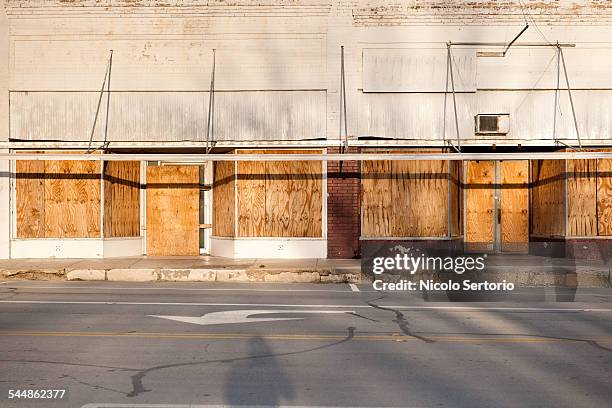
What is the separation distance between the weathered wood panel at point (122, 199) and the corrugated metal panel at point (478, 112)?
6.03m

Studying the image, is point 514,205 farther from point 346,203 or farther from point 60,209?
point 60,209

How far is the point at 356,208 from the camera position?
19.3 meters

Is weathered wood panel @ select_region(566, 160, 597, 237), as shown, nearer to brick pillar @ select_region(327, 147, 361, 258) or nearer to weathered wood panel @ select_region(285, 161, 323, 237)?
brick pillar @ select_region(327, 147, 361, 258)

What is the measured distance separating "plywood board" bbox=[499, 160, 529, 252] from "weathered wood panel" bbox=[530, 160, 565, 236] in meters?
0.20

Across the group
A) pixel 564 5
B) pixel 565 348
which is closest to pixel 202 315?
pixel 565 348

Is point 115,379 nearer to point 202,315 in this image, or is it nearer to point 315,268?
point 202,315

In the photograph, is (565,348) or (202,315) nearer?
(565,348)

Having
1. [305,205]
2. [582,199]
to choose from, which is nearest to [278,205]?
[305,205]

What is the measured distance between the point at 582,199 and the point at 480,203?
2.60 metres

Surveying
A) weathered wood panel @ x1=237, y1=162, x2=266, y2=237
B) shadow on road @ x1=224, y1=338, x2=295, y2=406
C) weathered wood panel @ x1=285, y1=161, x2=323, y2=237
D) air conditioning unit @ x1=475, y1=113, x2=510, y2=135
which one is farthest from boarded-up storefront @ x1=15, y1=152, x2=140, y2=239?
shadow on road @ x1=224, y1=338, x2=295, y2=406

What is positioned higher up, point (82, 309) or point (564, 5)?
point (564, 5)

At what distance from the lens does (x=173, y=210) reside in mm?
20797

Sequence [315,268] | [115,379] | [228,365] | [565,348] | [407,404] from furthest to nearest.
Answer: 1. [315,268]
2. [565,348]
3. [228,365]
4. [115,379]
5. [407,404]

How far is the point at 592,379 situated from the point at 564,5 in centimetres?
1389
